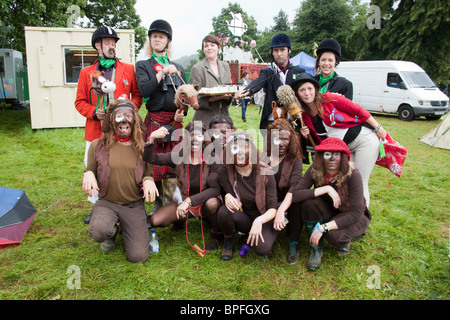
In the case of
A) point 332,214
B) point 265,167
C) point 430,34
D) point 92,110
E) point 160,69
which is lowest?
point 332,214

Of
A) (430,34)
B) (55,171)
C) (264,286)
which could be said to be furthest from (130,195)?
(430,34)

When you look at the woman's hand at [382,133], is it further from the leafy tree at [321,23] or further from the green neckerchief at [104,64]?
the leafy tree at [321,23]

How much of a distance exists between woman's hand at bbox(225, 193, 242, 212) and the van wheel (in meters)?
12.7

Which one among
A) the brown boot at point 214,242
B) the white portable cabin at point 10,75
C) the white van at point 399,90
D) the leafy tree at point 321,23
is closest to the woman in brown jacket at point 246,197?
the brown boot at point 214,242

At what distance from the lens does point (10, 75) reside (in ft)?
47.4

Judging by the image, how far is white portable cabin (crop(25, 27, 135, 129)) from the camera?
8.64 metres

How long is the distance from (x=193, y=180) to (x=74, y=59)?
746 cm

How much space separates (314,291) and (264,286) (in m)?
0.42

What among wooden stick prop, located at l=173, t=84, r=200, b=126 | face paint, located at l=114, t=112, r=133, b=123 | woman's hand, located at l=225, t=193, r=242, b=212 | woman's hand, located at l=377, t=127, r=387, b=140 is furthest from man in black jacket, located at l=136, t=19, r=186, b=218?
woman's hand, located at l=377, t=127, r=387, b=140

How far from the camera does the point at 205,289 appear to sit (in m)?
2.69

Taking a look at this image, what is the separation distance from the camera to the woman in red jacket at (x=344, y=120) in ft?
10.5

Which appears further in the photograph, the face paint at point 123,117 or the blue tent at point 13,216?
the blue tent at point 13,216

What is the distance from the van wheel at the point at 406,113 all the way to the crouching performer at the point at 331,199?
1207cm
